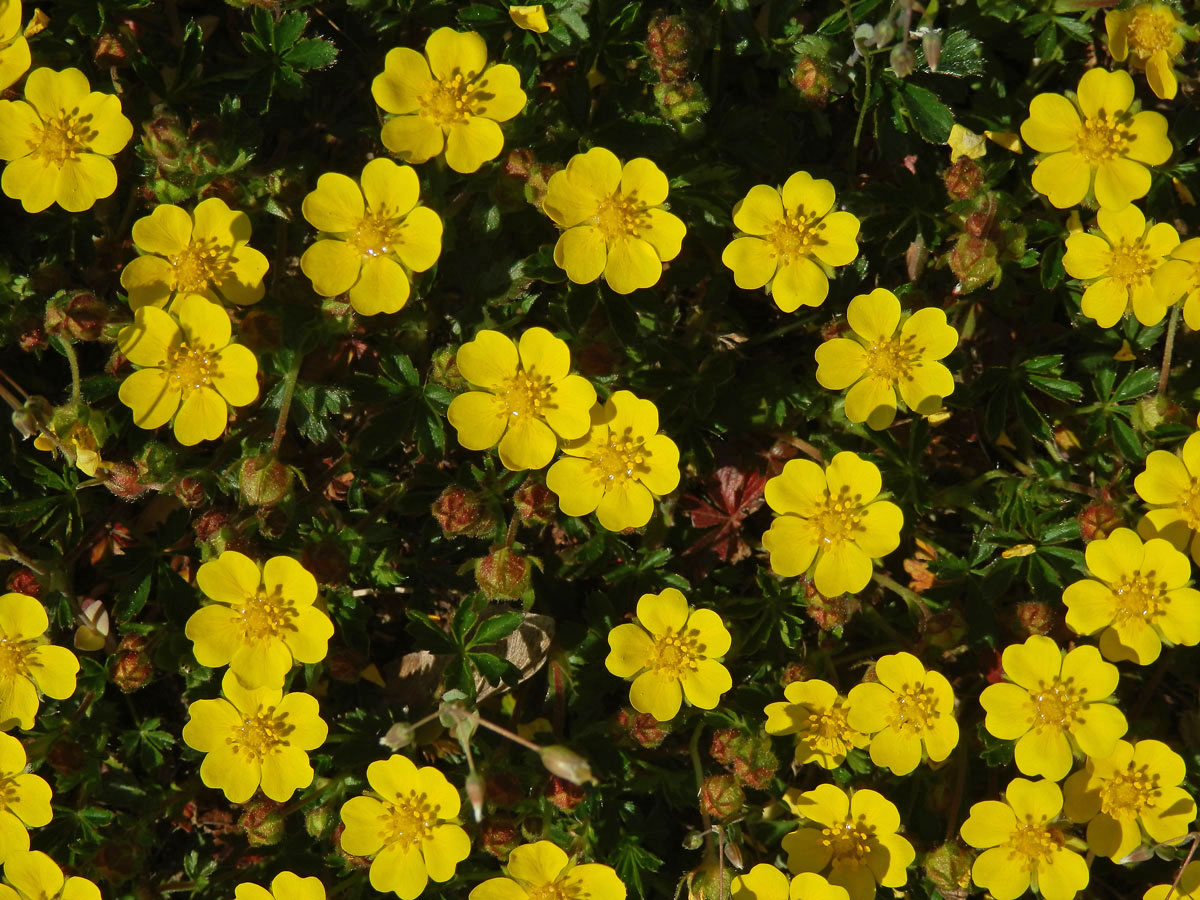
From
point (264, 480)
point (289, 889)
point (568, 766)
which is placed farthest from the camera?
point (289, 889)

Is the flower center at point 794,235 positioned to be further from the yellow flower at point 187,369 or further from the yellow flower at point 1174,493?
the yellow flower at point 187,369

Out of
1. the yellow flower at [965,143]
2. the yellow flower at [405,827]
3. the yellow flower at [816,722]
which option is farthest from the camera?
the yellow flower at [965,143]

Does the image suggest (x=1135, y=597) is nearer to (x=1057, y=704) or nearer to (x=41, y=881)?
(x=1057, y=704)

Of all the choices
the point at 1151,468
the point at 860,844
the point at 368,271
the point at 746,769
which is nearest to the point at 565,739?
the point at 746,769

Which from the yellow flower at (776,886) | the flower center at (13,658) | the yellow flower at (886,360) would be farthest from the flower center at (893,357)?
the flower center at (13,658)

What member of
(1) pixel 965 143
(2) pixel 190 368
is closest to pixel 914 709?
(1) pixel 965 143

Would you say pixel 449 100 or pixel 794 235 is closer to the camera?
pixel 449 100

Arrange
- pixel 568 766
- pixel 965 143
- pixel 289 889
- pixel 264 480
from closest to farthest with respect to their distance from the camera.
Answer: pixel 568 766 < pixel 264 480 < pixel 289 889 < pixel 965 143

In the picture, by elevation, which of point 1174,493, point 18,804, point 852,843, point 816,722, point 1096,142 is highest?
point 1096,142
